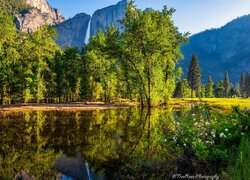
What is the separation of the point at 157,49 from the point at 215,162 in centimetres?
4168

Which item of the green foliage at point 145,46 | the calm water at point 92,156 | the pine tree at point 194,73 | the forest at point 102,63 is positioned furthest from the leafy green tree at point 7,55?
the pine tree at point 194,73

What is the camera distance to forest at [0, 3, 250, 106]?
49.9 m

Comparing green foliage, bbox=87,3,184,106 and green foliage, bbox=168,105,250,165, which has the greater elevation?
green foliage, bbox=87,3,184,106

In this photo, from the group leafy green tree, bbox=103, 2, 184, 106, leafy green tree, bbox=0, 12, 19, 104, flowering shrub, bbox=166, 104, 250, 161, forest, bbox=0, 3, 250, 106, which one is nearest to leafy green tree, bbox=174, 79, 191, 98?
forest, bbox=0, 3, 250, 106

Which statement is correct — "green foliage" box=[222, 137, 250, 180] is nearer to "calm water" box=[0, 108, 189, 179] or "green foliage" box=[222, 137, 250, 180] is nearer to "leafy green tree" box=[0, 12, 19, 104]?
"calm water" box=[0, 108, 189, 179]

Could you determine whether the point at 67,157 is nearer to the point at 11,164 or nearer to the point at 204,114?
the point at 11,164

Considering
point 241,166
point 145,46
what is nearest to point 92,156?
point 241,166

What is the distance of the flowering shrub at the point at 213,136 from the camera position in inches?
318

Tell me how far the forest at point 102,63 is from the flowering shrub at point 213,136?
38720mm

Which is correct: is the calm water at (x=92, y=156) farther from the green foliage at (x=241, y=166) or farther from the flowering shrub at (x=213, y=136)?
the green foliage at (x=241, y=166)

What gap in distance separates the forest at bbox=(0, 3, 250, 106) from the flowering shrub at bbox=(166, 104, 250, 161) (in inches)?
1524

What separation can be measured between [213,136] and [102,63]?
76608 mm

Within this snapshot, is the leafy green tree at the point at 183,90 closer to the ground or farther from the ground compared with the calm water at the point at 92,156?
farther from the ground

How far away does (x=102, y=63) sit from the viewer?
84.4m
